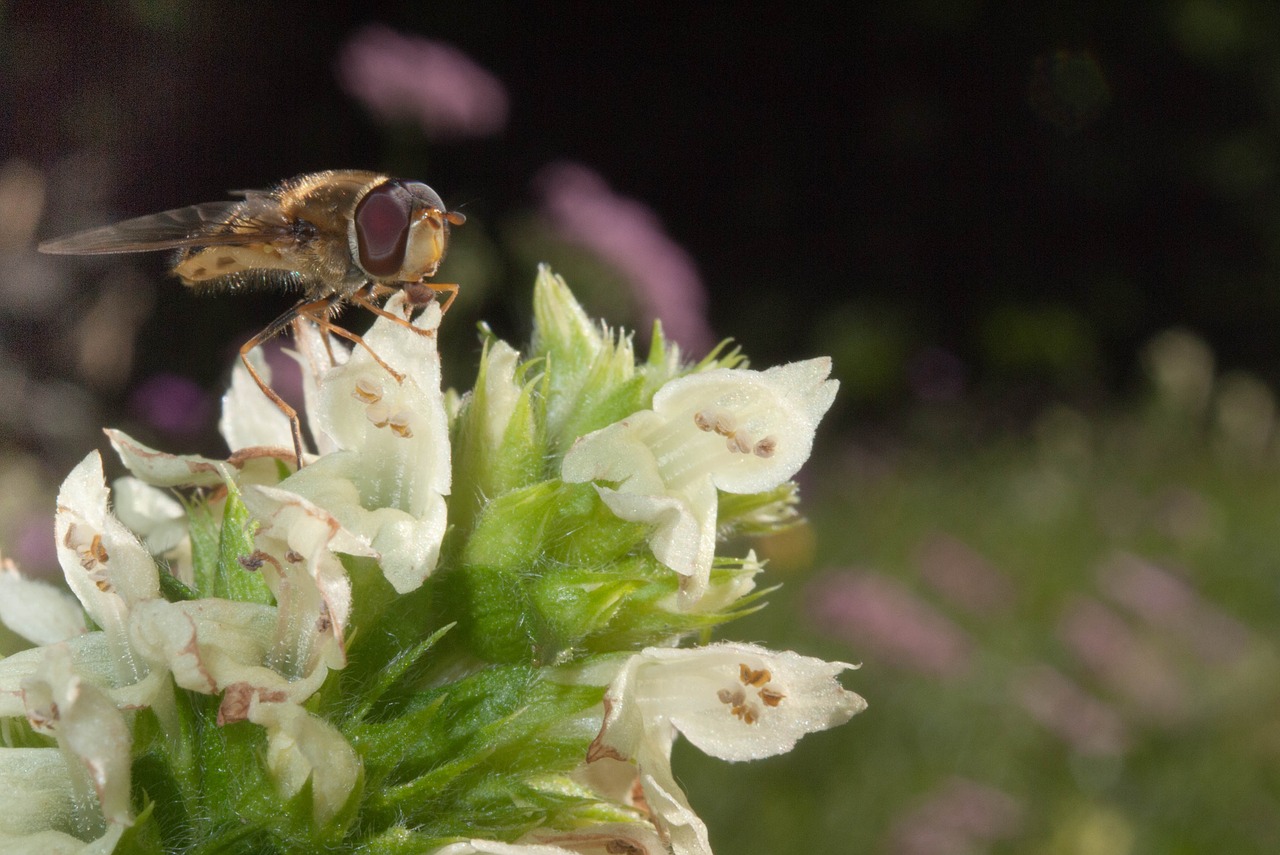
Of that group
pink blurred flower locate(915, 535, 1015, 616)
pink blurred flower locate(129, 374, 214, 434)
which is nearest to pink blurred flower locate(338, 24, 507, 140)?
pink blurred flower locate(129, 374, 214, 434)

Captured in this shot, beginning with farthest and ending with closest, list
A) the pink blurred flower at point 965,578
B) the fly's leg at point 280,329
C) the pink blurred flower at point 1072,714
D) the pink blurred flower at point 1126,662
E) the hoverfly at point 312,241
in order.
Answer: the pink blurred flower at point 965,578 → the pink blurred flower at point 1126,662 → the pink blurred flower at point 1072,714 → the hoverfly at point 312,241 → the fly's leg at point 280,329

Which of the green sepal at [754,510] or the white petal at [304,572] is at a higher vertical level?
the white petal at [304,572]

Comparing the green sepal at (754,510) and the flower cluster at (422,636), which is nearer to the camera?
the flower cluster at (422,636)

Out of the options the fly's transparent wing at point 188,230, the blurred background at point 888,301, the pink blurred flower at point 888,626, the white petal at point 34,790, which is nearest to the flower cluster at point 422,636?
the white petal at point 34,790

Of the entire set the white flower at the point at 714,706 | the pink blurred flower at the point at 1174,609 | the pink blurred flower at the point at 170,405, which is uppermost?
the white flower at the point at 714,706

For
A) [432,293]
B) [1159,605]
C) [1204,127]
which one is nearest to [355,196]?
[432,293]

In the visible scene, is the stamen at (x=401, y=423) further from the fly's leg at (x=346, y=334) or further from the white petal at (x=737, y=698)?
the white petal at (x=737, y=698)
